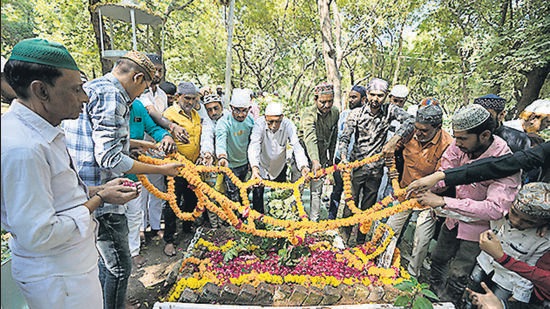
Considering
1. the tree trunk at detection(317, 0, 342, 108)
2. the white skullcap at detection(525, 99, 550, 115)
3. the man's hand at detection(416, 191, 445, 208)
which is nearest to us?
the man's hand at detection(416, 191, 445, 208)

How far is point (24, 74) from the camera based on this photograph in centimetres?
126

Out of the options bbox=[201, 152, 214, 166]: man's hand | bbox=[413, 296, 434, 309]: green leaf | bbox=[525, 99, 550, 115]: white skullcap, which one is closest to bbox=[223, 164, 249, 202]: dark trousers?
bbox=[201, 152, 214, 166]: man's hand

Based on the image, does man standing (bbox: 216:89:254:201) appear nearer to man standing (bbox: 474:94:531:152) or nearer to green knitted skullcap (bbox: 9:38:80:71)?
green knitted skullcap (bbox: 9:38:80:71)

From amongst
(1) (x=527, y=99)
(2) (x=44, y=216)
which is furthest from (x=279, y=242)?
(1) (x=527, y=99)

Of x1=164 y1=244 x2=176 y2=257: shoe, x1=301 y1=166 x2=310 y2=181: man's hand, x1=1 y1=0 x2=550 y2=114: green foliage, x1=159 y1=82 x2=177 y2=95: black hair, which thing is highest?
x1=1 y1=0 x2=550 y2=114: green foliage

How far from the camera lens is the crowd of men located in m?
1.28

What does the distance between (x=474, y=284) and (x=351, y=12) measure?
12.5m

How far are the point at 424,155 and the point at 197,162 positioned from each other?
2.53 metres

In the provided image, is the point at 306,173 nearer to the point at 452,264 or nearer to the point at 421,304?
the point at 452,264

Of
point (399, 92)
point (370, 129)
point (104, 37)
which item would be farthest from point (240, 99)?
point (104, 37)

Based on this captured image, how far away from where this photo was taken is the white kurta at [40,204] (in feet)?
3.89

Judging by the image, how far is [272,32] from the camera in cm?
1393

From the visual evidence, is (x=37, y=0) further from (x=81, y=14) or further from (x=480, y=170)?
(x=480, y=170)

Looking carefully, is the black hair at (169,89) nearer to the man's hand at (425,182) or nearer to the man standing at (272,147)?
the man standing at (272,147)
